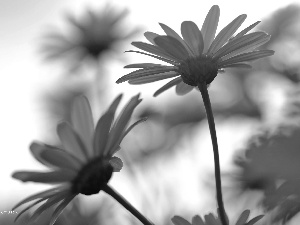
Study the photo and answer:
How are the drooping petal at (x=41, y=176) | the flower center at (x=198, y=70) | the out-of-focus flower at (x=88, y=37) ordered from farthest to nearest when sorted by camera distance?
the out-of-focus flower at (x=88, y=37), the flower center at (x=198, y=70), the drooping petal at (x=41, y=176)

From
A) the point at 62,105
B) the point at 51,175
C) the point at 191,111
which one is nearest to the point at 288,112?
the point at 51,175

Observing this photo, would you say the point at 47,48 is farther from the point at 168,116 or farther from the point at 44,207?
the point at 44,207

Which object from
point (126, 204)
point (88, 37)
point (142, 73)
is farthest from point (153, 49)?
point (88, 37)

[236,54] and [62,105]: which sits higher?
[62,105]

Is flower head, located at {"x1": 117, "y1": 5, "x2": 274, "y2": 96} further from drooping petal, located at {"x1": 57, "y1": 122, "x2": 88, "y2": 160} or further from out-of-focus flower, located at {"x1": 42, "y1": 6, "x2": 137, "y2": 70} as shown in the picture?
out-of-focus flower, located at {"x1": 42, "y1": 6, "x2": 137, "y2": 70}

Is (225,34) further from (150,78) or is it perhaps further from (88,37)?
(88,37)

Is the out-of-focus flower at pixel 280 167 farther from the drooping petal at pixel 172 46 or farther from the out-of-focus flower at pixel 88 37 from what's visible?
the out-of-focus flower at pixel 88 37

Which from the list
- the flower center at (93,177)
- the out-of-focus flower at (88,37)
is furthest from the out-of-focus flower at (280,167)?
the out-of-focus flower at (88,37)
